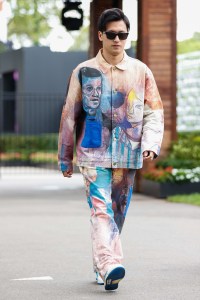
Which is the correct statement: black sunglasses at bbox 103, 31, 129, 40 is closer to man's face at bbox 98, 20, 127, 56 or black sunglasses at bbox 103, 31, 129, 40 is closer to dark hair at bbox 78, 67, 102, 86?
man's face at bbox 98, 20, 127, 56

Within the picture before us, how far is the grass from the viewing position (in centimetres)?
1823

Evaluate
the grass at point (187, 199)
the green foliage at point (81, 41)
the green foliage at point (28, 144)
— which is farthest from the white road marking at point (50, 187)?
the green foliage at point (81, 41)

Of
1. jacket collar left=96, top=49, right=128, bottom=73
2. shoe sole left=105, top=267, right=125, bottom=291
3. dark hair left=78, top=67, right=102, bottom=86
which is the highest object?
jacket collar left=96, top=49, right=128, bottom=73

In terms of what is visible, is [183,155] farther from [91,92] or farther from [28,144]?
[28,144]

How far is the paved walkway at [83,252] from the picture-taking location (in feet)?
27.7

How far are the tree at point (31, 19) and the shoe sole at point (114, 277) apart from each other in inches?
2102

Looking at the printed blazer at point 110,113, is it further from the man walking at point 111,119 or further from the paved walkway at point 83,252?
the paved walkway at point 83,252

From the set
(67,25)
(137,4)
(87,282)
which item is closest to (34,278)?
(87,282)

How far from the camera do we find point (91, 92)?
27.8 ft

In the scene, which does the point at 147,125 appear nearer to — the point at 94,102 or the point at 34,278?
the point at 94,102

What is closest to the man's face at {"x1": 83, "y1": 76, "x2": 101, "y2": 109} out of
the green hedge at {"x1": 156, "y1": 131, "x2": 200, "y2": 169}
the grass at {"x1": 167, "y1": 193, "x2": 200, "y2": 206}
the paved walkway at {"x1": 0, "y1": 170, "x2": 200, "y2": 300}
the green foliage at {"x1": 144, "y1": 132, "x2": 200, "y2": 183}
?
the paved walkway at {"x1": 0, "y1": 170, "x2": 200, "y2": 300}

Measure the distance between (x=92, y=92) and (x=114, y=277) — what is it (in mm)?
1357

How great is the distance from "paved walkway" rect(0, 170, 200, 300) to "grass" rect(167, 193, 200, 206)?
30cm

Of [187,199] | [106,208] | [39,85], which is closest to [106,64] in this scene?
[106,208]
